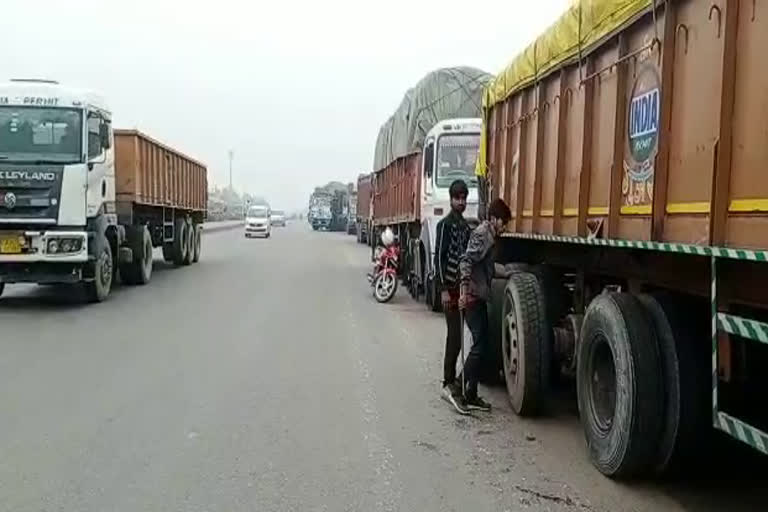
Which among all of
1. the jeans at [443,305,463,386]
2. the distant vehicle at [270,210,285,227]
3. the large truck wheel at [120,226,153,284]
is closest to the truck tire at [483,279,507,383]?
the jeans at [443,305,463,386]

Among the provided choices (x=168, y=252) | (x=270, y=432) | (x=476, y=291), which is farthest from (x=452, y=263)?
(x=168, y=252)

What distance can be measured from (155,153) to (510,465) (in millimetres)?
15070

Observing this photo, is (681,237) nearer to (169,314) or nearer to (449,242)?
(449,242)

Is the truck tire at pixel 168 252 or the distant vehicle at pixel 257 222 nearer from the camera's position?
the truck tire at pixel 168 252

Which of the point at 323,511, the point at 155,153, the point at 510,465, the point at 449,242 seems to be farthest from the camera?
the point at 155,153

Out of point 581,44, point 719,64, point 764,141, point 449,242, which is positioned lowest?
point 449,242

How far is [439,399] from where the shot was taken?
7.52 m

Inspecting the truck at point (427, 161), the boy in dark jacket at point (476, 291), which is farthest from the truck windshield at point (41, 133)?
the boy in dark jacket at point (476, 291)

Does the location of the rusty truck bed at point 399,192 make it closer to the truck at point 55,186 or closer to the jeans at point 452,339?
the truck at point 55,186

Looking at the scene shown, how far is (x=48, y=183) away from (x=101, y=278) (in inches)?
77.4

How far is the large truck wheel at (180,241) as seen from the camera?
22.6 m

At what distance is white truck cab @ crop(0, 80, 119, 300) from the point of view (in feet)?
42.9

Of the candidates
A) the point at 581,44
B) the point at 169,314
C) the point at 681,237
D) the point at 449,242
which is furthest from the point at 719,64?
the point at 169,314

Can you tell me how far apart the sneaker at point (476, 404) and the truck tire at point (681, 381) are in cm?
232
